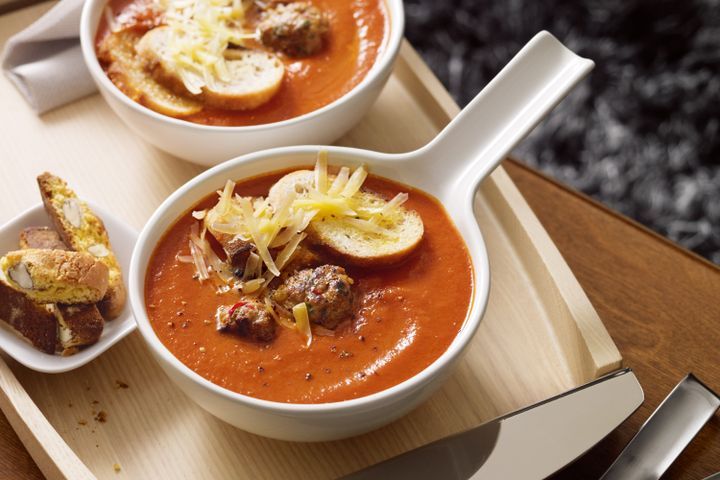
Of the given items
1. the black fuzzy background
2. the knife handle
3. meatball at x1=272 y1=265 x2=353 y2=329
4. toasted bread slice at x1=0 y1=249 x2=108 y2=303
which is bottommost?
the black fuzzy background

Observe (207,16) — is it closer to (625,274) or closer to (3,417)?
(3,417)

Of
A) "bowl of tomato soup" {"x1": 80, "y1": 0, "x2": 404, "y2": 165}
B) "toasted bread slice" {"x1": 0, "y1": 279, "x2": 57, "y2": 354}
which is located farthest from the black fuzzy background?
"toasted bread slice" {"x1": 0, "y1": 279, "x2": 57, "y2": 354}

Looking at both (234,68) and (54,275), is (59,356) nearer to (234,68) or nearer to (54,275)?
(54,275)

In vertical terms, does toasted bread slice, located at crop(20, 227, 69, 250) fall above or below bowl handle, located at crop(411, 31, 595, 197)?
below

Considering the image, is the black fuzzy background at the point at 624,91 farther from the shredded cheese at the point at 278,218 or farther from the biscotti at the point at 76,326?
the biscotti at the point at 76,326

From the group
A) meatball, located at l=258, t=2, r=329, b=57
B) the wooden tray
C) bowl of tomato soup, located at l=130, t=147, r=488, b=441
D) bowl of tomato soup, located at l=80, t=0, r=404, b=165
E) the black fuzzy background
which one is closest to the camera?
bowl of tomato soup, located at l=130, t=147, r=488, b=441

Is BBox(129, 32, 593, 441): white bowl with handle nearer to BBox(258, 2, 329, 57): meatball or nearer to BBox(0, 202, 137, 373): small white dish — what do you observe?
BBox(0, 202, 137, 373): small white dish

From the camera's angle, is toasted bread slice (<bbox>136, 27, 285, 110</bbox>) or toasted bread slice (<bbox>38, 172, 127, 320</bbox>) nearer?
toasted bread slice (<bbox>38, 172, 127, 320</bbox>)

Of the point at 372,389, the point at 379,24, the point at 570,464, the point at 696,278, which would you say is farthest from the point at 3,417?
the point at 696,278
